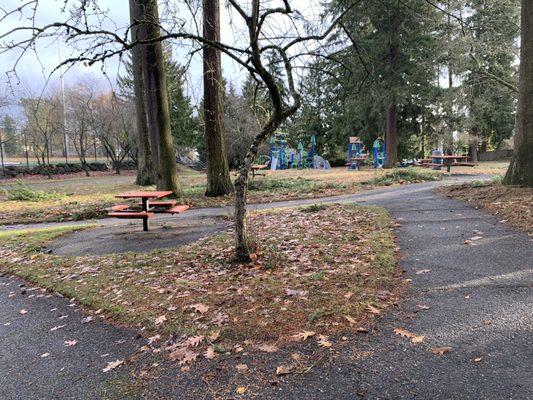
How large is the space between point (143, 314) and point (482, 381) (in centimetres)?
308

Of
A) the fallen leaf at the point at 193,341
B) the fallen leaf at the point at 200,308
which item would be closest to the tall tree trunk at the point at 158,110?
the fallen leaf at the point at 200,308

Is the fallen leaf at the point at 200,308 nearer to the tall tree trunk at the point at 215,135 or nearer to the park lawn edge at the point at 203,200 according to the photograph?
the park lawn edge at the point at 203,200

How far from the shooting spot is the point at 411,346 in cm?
327

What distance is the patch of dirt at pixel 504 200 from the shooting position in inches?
278

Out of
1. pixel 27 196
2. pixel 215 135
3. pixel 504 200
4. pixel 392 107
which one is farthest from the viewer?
pixel 392 107

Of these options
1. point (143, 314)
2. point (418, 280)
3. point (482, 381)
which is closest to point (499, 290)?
point (418, 280)

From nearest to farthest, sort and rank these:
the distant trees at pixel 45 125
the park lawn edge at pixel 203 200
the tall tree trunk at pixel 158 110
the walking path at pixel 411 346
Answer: the walking path at pixel 411 346, the park lawn edge at pixel 203 200, the tall tree trunk at pixel 158 110, the distant trees at pixel 45 125

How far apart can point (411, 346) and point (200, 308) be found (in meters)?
2.05

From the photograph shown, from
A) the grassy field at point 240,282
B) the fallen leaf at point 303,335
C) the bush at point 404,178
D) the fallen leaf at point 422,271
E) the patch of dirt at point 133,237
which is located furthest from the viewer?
the bush at point 404,178

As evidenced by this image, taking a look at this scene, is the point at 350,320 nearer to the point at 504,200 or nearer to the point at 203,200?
the point at 504,200

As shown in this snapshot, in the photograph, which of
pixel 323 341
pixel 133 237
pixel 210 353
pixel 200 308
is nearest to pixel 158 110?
pixel 133 237

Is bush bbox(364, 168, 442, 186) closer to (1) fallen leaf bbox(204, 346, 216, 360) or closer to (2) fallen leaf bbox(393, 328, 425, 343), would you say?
(2) fallen leaf bbox(393, 328, 425, 343)

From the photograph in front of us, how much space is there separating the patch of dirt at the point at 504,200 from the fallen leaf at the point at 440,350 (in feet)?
13.4

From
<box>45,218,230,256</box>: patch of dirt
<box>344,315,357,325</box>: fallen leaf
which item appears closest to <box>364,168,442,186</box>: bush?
<box>45,218,230,256</box>: patch of dirt
